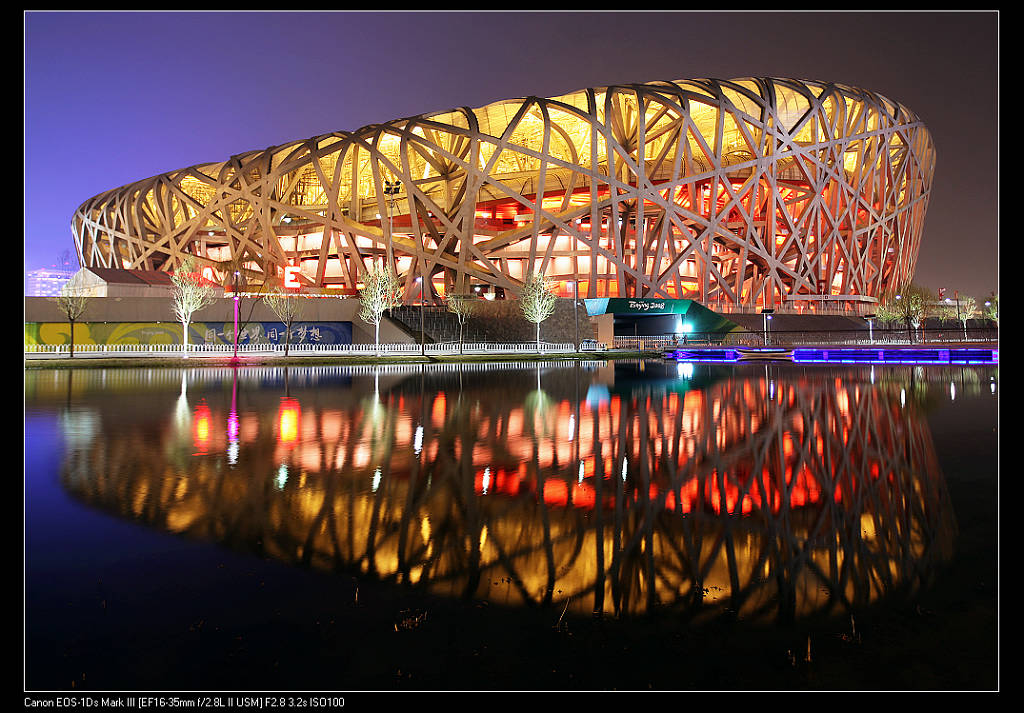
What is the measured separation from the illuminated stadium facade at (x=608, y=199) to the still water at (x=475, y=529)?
47393 mm

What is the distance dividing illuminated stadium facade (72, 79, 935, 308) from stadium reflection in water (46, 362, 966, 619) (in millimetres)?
45662

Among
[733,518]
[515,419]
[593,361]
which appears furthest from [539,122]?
[733,518]

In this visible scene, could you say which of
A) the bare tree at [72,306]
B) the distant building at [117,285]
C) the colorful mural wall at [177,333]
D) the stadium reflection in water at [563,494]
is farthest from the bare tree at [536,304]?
the stadium reflection in water at [563,494]

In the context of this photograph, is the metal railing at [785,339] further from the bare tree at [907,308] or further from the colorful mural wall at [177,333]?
the colorful mural wall at [177,333]

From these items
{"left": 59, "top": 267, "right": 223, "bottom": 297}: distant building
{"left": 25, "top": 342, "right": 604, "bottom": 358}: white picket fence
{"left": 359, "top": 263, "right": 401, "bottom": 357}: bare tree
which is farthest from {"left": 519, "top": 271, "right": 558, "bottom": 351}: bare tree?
{"left": 59, "top": 267, "right": 223, "bottom": 297}: distant building

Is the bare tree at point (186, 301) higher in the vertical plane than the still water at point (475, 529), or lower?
higher

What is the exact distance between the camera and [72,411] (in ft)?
45.1

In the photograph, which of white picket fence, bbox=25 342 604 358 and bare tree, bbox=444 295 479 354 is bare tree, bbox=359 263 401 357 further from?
bare tree, bbox=444 295 479 354

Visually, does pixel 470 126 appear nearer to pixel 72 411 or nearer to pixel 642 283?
pixel 642 283

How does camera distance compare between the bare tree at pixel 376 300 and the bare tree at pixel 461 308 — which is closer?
the bare tree at pixel 376 300

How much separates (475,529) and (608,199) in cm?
5380

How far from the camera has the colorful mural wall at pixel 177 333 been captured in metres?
39.7

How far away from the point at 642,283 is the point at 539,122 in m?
19.5

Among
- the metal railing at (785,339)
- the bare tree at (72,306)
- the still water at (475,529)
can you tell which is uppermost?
the bare tree at (72,306)
